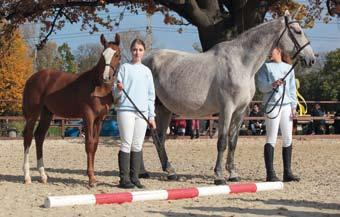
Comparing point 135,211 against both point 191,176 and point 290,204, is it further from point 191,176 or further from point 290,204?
point 191,176

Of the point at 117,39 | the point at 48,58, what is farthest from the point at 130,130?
the point at 48,58

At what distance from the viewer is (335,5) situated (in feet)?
59.4

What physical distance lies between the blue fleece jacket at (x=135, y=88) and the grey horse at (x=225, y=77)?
4.01ft

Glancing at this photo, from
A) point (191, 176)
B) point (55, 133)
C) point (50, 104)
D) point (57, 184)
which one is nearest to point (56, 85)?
point (50, 104)

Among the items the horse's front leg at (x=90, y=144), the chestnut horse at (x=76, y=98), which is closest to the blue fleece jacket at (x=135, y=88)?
the chestnut horse at (x=76, y=98)

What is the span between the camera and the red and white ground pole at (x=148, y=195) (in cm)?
699

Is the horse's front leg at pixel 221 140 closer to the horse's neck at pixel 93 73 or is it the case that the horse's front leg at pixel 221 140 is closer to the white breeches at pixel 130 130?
the white breeches at pixel 130 130

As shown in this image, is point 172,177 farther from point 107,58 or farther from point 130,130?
point 107,58

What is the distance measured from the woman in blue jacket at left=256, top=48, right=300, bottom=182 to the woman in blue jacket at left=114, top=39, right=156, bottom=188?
195 cm

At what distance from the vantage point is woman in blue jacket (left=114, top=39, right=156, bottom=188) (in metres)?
8.48

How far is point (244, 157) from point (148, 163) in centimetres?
261

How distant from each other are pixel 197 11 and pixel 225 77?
8.46m

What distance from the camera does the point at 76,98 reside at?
29.5 feet

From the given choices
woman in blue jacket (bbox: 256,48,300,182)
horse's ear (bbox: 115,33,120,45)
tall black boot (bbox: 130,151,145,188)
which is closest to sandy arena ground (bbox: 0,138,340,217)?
tall black boot (bbox: 130,151,145,188)
